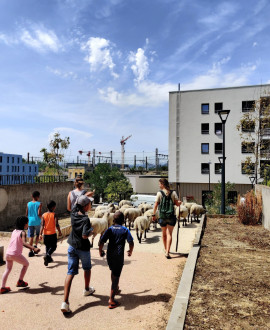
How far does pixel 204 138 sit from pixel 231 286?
110 feet

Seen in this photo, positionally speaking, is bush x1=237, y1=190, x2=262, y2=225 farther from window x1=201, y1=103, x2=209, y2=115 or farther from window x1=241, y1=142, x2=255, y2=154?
window x1=201, y1=103, x2=209, y2=115

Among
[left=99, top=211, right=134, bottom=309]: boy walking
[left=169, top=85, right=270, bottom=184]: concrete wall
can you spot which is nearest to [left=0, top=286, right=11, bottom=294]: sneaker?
[left=99, top=211, right=134, bottom=309]: boy walking

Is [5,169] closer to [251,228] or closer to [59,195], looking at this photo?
[59,195]

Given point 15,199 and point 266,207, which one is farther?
point 15,199

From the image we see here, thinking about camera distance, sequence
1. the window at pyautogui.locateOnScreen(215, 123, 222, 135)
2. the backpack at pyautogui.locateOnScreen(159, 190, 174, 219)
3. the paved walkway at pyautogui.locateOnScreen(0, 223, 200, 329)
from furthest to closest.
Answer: the window at pyautogui.locateOnScreen(215, 123, 222, 135), the backpack at pyautogui.locateOnScreen(159, 190, 174, 219), the paved walkway at pyautogui.locateOnScreen(0, 223, 200, 329)

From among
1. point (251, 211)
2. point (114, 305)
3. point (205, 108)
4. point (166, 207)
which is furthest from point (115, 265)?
point (205, 108)

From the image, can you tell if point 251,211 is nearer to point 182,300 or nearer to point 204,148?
Result: point 182,300

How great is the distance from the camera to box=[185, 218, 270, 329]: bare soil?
383cm

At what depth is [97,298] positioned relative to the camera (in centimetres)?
480

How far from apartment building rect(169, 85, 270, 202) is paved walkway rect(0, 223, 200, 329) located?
3020 cm

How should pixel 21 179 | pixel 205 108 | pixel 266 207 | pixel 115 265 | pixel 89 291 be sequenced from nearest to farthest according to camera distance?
pixel 115 265
pixel 89 291
pixel 266 207
pixel 21 179
pixel 205 108

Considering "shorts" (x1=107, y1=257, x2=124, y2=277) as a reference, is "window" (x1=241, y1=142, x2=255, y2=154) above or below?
above

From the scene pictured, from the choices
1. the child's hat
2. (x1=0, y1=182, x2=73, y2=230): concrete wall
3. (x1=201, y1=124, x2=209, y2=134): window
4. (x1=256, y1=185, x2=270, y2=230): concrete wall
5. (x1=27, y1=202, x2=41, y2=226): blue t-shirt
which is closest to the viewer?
the child's hat

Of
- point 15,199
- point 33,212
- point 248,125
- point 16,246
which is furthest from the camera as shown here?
point 248,125
